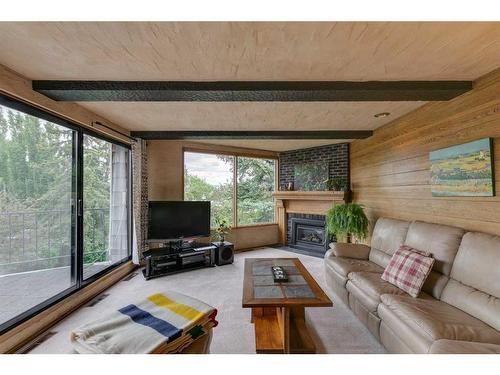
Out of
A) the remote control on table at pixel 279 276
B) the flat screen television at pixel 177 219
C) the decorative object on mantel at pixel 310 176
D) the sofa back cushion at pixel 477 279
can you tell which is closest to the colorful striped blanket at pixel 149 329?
the remote control on table at pixel 279 276

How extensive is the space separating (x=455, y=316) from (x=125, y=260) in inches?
167

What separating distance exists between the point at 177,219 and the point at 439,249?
368 centimetres

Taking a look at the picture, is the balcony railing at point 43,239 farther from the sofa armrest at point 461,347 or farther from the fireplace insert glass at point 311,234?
the fireplace insert glass at point 311,234

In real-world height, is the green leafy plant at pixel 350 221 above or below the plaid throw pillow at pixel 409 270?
above

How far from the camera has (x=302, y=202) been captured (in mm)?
5398

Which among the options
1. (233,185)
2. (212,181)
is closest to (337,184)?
(233,185)

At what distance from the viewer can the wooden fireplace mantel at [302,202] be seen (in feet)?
15.6

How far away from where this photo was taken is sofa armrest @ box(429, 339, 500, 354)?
49.2 inches

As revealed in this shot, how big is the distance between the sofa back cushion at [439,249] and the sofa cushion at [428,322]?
19 centimetres

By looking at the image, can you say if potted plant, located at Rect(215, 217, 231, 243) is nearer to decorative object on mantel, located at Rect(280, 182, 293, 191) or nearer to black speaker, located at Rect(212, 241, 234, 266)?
black speaker, located at Rect(212, 241, 234, 266)

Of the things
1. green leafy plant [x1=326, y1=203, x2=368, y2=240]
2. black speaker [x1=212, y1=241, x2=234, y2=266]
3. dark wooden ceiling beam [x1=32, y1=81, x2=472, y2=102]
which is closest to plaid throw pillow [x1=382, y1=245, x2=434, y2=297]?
green leafy plant [x1=326, y1=203, x2=368, y2=240]

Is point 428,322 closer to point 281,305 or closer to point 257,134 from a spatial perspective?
point 281,305
